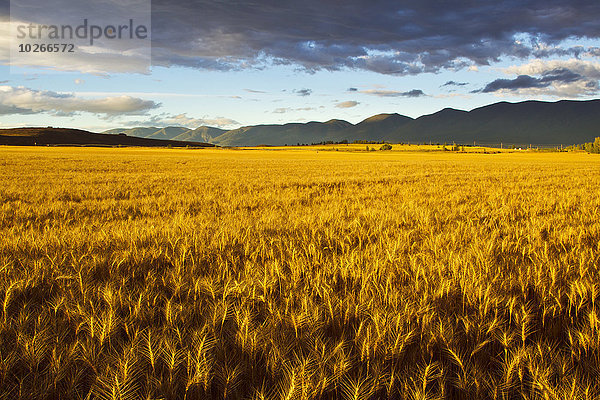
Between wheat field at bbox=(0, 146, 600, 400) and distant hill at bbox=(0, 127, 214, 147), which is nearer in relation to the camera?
wheat field at bbox=(0, 146, 600, 400)

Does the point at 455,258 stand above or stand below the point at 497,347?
above

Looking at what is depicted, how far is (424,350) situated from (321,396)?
716 mm

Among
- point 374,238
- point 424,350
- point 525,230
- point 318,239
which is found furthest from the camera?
point 525,230

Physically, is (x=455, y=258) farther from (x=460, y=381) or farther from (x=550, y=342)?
(x=460, y=381)

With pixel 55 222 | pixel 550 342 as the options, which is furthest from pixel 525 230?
pixel 55 222

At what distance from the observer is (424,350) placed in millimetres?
1986

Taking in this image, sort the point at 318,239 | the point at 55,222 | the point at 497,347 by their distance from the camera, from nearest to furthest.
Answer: the point at 497,347, the point at 318,239, the point at 55,222

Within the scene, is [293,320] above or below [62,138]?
below

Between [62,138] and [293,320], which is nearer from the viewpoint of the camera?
[293,320]

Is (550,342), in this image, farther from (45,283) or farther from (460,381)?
(45,283)

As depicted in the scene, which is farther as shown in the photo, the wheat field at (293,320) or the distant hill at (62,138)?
the distant hill at (62,138)

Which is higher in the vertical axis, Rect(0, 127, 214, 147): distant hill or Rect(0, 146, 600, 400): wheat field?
Rect(0, 127, 214, 147): distant hill

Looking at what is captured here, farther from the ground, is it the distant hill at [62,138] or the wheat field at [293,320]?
the distant hill at [62,138]

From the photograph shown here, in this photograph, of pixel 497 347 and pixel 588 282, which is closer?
pixel 497 347
